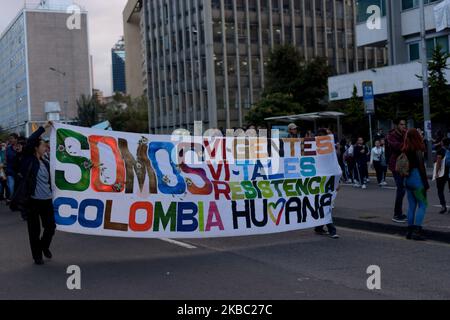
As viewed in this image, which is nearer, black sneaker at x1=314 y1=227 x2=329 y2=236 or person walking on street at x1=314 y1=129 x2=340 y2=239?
person walking on street at x1=314 y1=129 x2=340 y2=239

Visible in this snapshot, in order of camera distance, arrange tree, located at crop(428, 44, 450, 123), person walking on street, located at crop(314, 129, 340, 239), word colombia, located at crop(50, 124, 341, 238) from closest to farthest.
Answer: word colombia, located at crop(50, 124, 341, 238) < person walking on street, located at crop(314, 129, 340, 239) < tree, located at crop(428, 44, 450, 123)

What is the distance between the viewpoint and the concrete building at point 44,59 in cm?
10888

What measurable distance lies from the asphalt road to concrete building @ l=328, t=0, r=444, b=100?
23313mm

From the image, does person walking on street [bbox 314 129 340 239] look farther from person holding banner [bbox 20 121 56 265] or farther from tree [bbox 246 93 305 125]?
tree [bbox 246 93 305 125]

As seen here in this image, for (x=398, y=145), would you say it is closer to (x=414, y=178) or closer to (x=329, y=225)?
(x=414, y=178)

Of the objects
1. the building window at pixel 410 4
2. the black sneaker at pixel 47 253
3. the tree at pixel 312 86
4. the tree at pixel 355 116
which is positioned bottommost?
the black sneaker at pixel 47 253

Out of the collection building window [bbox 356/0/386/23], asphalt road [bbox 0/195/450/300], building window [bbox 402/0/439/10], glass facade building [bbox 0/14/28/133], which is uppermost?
glass facade building [bbox 0/14/28/133]

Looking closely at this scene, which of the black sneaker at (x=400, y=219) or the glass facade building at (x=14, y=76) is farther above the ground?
the glass facade building at (x=14, y=76)

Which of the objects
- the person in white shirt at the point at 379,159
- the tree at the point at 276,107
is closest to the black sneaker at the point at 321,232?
the person in white shirt at the point at 379,159

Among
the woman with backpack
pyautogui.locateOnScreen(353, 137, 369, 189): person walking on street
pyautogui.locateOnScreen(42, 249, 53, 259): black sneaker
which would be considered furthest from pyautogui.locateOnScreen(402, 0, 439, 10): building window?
pyautogui.locateOnScreen(42, 249, 53, 259): black sneaker

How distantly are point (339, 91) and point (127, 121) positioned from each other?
1996 inches

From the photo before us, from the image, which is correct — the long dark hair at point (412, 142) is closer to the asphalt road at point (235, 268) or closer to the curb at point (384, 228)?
the curb at point (384, 228)

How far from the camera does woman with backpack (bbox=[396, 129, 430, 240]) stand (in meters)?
9.25

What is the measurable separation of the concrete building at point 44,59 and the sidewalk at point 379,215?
92.4 metres
